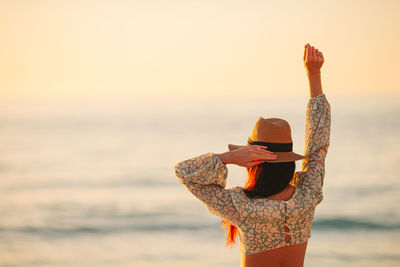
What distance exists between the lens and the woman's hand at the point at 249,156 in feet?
7.02

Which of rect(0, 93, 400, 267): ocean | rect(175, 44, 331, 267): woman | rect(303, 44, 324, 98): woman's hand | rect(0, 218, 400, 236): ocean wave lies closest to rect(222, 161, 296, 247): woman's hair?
rect(175, 44, 331, 267): woman

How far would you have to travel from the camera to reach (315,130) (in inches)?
96.3

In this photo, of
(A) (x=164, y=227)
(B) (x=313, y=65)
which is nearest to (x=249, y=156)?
(B) (x=313, y=65)

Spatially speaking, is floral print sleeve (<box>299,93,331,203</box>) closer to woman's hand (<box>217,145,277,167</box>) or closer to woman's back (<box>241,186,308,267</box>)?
woman's back (<box>241,186,308,267</box>)

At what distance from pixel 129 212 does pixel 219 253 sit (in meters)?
3.97

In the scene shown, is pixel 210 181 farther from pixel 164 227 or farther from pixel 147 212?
pixel 147 212

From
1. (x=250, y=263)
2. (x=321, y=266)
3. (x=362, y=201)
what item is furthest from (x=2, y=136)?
(x=250, y=263)

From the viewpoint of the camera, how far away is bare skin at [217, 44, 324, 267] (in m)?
2.15

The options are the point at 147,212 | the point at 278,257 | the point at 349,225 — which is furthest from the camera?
the point at 147,212

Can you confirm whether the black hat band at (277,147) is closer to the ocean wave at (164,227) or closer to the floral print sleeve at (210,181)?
the floral print sleeve at (210,181)

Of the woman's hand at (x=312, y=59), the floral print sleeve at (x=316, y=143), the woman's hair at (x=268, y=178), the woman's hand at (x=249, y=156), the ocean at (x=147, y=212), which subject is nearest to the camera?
the woman's hand at (x=249, y=156)

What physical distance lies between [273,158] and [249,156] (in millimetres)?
103

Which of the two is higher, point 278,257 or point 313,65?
point 313,65

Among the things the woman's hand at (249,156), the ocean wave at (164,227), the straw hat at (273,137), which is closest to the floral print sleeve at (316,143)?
the straw hat at (273,137)
